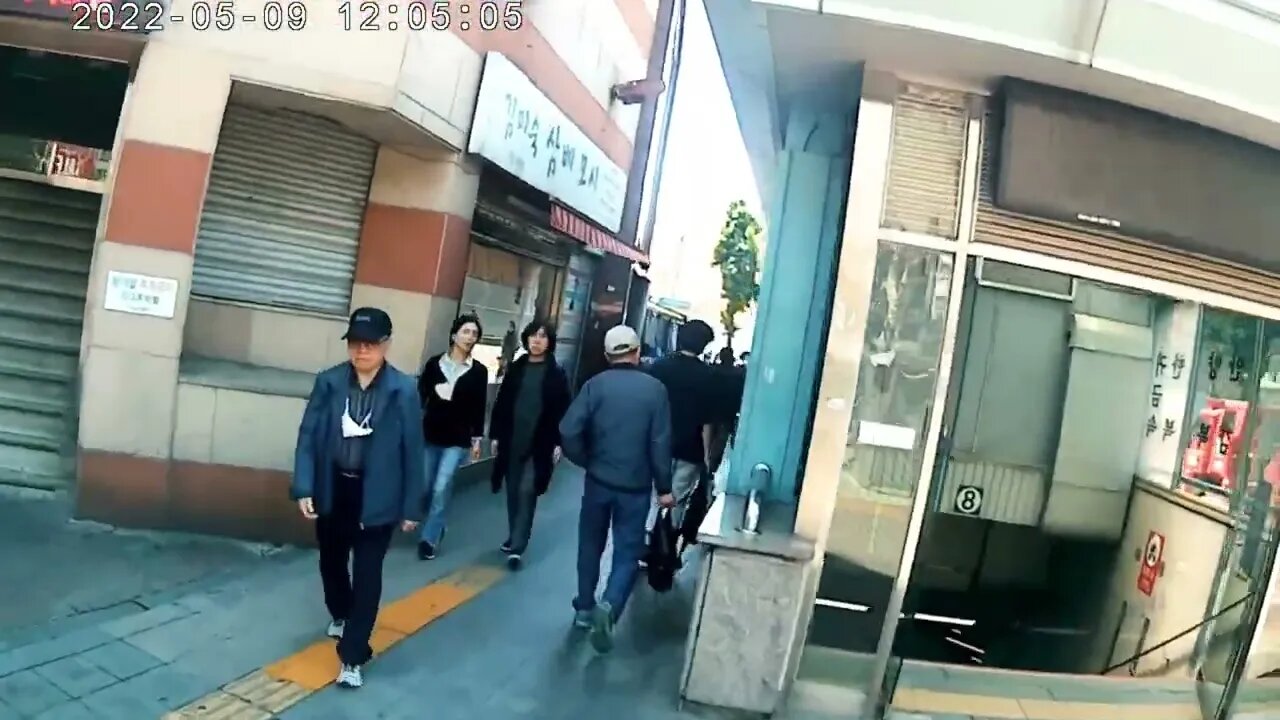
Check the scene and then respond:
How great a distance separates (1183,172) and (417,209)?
5099 mm

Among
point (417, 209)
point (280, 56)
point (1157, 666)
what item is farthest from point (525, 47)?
point (1157, 666)

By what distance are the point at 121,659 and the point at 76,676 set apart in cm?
25

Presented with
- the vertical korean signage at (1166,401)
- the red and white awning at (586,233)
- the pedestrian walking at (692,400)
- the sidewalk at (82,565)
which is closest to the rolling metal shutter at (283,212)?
the sidewalk at (82,565)

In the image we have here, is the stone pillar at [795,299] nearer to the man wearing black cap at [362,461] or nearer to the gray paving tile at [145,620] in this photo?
the man wearing black cap at [362,461]

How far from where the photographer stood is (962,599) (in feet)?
26.4

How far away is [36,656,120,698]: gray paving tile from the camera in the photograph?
4.07 m

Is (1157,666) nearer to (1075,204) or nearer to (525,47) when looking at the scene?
(1075,204)

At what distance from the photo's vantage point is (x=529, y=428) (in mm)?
6898

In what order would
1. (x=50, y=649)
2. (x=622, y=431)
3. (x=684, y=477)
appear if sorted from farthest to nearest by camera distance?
(x=684, y=477), (x=622, y=431), (x=50, y=649)

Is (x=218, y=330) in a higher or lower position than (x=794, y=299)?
lower

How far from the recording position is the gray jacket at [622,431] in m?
5.56

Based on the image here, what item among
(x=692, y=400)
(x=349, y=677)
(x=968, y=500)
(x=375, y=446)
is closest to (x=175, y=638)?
(x=349, y=677)

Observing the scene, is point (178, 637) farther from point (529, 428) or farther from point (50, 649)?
point (529, 428)

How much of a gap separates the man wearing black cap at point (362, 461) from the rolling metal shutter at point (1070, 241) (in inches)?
116
